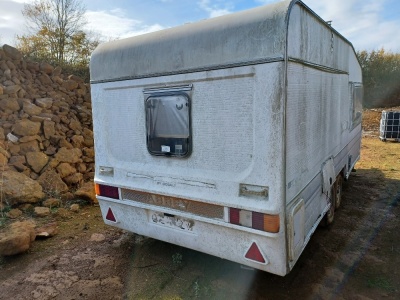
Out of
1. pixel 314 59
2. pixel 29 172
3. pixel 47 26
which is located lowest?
pixel 29 172

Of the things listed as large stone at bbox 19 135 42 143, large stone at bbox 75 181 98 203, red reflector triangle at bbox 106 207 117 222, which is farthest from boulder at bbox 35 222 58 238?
large stone at bbox 19 135 42 143

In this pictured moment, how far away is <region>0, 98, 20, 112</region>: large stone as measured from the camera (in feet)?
20.1

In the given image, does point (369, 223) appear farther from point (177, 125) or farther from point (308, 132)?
point (177, 125)

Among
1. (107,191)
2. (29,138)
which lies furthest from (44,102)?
(107,191)

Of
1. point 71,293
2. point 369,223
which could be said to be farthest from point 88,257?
point 369,223

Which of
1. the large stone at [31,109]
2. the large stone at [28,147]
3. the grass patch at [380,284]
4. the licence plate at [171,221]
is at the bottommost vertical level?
the grass patch at [380,284]

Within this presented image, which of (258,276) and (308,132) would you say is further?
(258,276)

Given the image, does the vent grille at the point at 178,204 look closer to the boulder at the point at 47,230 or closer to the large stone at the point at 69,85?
the boulder at the point at 47,230

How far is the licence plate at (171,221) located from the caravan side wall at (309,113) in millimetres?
990

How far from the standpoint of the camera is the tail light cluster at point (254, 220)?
7.55ft

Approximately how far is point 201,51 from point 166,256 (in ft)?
8.00

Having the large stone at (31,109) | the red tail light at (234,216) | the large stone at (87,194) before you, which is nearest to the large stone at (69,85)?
the large stone at (31,109)

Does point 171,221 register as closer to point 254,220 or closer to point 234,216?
point 234,216

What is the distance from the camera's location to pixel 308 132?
9.31 feet
